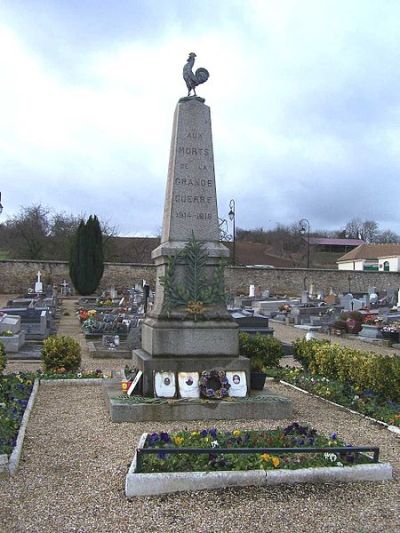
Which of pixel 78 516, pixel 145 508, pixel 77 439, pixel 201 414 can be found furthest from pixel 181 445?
pixel 201 414

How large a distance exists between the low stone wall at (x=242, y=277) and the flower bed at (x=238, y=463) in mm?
31398

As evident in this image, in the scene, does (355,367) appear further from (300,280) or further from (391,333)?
(300,280)

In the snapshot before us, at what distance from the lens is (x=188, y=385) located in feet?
22.8

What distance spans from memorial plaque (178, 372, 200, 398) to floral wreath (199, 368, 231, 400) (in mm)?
65

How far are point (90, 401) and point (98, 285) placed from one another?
27.7m

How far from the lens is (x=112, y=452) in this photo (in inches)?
211

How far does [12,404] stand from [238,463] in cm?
347

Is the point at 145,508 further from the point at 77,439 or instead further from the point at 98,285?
the point at 98,285

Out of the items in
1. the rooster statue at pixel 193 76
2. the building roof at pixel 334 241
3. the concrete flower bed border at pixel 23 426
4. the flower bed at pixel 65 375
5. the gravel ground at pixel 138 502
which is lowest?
the gravel ground at pixel 138 502

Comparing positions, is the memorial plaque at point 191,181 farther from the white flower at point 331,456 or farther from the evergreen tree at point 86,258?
the evergreen tree at point 86,258

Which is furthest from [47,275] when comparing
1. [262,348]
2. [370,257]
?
[370,257]

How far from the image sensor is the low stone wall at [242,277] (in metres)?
36.0

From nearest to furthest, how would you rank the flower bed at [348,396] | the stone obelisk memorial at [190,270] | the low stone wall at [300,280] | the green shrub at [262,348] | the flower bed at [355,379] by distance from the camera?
the flower bed at [348,396] < the stone obelisk memorial at [190,270] < the flower bed at [355,379] < the green shrub at [262,348] < the low stone wall at [300,280]

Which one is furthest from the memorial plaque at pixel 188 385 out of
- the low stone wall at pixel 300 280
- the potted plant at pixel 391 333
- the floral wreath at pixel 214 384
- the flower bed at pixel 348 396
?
the low stone wall at pixel 300 280
